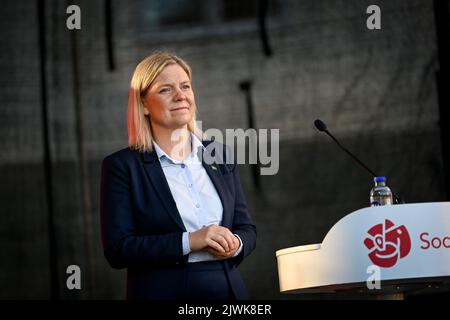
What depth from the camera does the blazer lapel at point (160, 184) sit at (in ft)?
7.79

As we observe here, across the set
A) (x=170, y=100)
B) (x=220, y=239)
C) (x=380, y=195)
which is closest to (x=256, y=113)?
(x=380, y=195)

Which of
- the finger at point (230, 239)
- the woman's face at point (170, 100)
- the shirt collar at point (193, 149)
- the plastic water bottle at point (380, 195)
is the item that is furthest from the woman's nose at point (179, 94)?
the plastic water bottle at point (380, 195)

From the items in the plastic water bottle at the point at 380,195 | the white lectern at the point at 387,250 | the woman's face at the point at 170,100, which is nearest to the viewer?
the woman's face at the point at 170,100

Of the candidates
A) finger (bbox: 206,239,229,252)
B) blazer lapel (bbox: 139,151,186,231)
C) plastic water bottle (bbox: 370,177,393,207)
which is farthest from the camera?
plastic water bottle (bbox: 370,177,393,207)

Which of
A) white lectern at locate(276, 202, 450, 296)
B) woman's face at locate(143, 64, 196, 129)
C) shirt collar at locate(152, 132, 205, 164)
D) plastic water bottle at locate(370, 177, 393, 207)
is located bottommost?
white lectern at locate(276, 202, 450, 296)

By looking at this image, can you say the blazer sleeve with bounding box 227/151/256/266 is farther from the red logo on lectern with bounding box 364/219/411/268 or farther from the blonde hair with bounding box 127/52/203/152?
the red logo on lectern with bounding box 364/219/411/268

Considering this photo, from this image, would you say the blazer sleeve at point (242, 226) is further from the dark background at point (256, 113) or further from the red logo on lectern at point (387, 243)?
the dark background at point (256, 113)

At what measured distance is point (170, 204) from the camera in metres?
2.38

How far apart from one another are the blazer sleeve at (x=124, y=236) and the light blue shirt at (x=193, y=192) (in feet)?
0.21

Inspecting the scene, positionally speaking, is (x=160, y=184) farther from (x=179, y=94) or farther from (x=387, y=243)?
(x=387, y=243)

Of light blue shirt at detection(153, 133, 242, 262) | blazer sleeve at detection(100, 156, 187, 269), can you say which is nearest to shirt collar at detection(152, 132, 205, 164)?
light blue shirt at detection(153, 133, 242, 262)

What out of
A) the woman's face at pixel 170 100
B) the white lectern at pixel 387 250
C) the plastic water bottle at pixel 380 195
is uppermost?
the woman's face at pixel 170 100

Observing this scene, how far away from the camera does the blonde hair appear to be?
2.53 m

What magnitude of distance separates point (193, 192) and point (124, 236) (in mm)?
237
